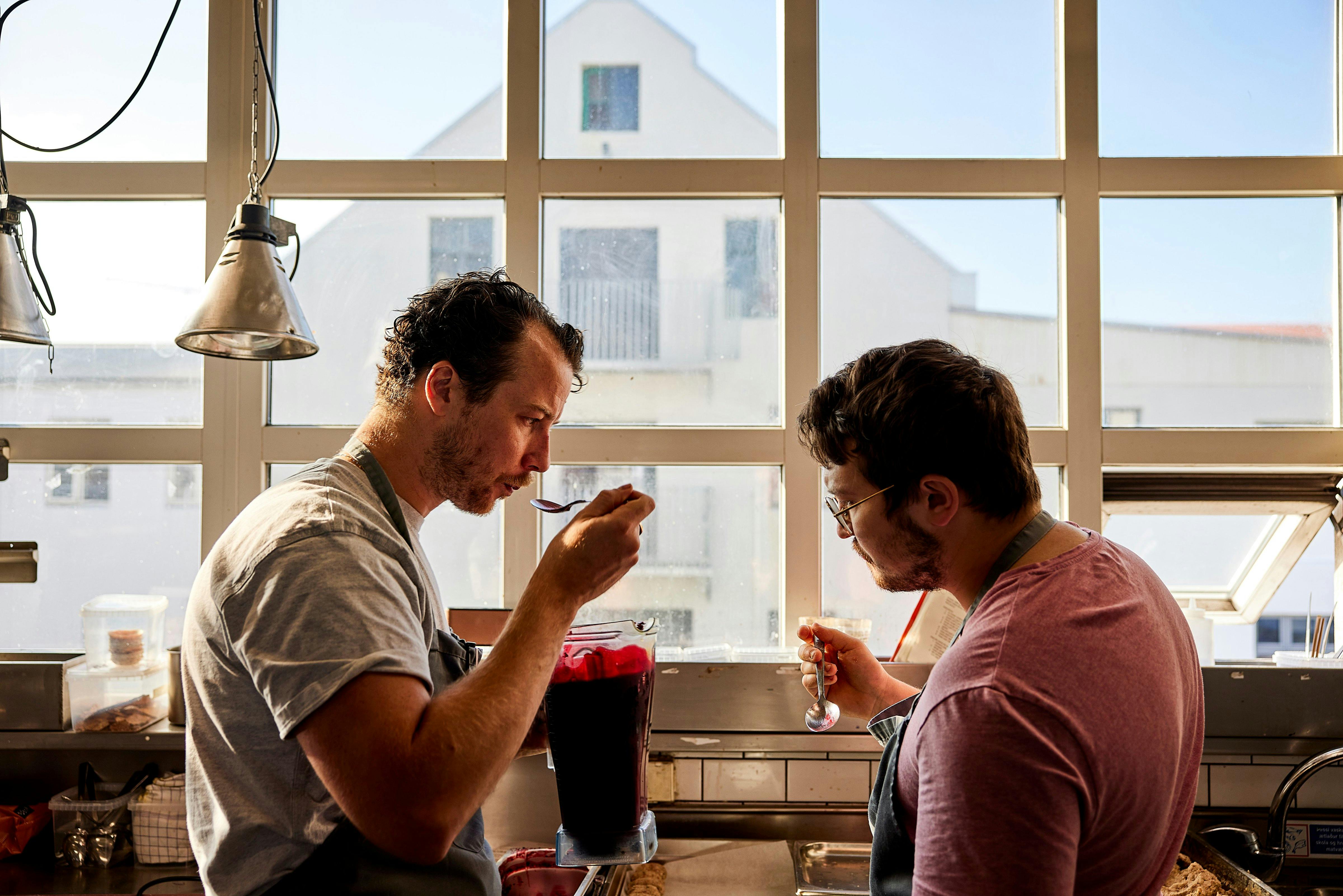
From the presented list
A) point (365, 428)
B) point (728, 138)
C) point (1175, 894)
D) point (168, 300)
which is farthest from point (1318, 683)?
point (168, 300)

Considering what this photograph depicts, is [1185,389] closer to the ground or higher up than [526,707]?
higher up

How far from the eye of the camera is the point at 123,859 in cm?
206

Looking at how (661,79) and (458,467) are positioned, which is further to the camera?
(661,79)

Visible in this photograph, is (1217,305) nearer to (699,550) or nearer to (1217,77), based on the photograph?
(1217,77)

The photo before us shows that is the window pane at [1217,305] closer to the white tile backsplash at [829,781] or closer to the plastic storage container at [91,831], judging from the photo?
the white tile backsplash at [829,781]

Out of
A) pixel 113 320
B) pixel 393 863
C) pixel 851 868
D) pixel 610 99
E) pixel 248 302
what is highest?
pixel 610 99

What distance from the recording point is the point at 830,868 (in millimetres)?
1999

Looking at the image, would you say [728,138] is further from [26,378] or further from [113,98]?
[26,378]

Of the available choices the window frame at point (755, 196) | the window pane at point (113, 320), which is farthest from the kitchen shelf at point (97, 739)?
the window pane at point (113, 320)

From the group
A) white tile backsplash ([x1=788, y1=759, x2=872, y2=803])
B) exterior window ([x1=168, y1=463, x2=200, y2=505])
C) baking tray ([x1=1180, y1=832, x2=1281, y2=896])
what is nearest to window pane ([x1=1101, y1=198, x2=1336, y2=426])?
baking tray ([x1=1180, y1=832, x2=1281, y2=896])

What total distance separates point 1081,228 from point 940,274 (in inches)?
15.1

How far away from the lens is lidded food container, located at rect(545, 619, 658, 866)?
4.22 ft

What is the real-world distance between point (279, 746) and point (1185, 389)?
2.38 m

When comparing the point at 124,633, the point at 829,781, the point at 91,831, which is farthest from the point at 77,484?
the point at 829,781
